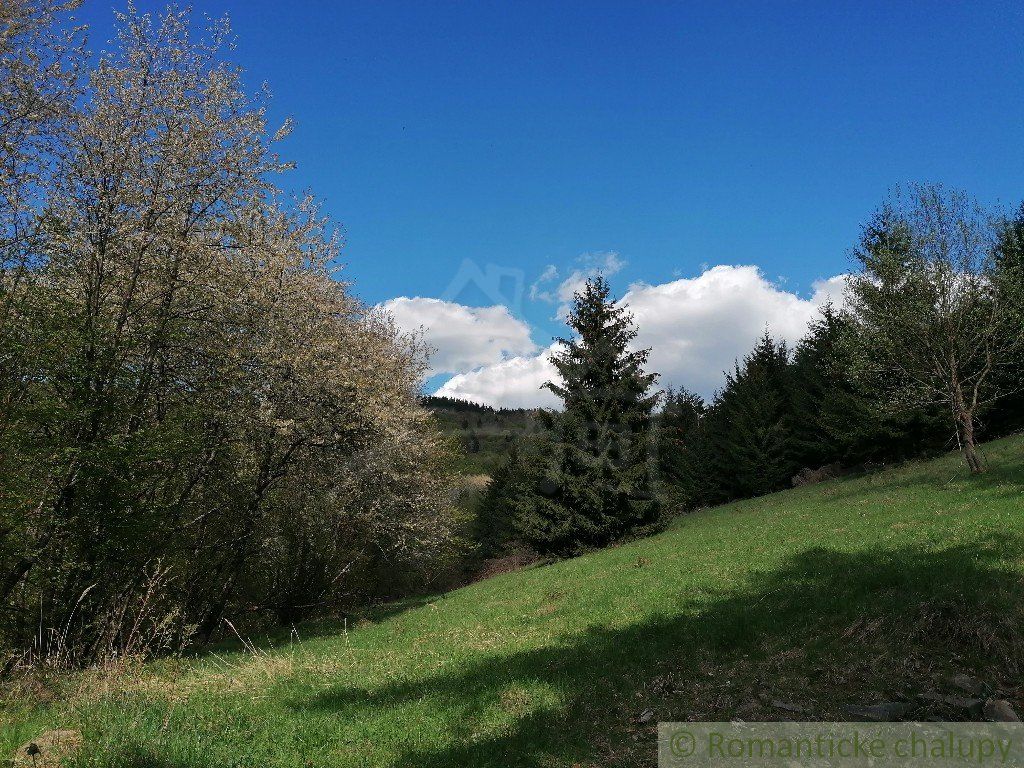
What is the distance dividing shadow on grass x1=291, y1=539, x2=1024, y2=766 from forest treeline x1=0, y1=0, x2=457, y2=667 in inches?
216

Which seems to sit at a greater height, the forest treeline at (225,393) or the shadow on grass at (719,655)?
the forest treeline at (225,393)

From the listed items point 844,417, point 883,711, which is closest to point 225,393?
point 883,711

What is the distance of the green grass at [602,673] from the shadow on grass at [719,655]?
3cm

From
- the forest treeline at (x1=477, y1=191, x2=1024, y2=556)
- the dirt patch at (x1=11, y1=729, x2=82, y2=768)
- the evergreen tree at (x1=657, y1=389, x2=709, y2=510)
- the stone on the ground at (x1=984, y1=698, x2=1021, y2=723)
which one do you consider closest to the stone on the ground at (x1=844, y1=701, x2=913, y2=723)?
the stone on the ground at (x1=984, y1=698, x2=1021, y2=723)

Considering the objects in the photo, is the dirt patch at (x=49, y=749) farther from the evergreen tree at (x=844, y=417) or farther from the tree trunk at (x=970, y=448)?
the evergreen tree at (x=844, y=417)

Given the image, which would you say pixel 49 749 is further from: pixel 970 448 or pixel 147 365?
pixel 970 448

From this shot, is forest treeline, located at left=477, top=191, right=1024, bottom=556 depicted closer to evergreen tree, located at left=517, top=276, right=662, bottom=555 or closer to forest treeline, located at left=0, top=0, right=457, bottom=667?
evergreen tree, located at left=517, top=276, right=662, bottom=555

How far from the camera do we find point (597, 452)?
1257 inches

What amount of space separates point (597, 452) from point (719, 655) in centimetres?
2284

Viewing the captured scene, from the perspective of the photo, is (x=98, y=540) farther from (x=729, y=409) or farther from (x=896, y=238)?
(x=729, y=409)

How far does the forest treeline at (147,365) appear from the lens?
13.1m

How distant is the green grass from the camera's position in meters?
6.59

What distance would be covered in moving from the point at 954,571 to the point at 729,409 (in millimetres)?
41617

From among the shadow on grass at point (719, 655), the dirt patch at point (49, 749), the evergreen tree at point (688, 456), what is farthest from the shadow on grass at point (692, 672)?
the evergreen tree at point (688, 456)
